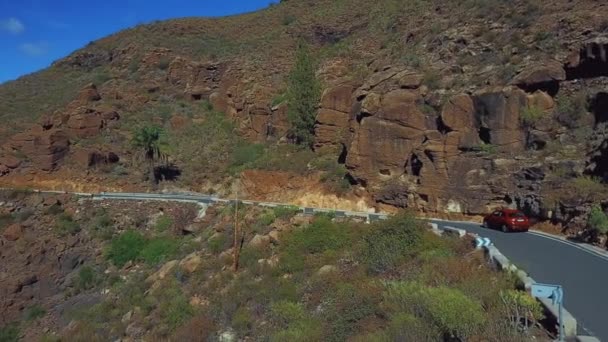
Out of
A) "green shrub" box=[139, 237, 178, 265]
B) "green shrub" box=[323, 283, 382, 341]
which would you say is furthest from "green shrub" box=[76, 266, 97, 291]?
"green shrub" box=[323, 283, 382, 341]

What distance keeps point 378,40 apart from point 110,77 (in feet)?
94.9

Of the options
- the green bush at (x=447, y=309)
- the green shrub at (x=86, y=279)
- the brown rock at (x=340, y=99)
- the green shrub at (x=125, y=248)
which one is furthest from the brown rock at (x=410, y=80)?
the green bush at (x=447, y=309)

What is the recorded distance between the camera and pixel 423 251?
15539 mm

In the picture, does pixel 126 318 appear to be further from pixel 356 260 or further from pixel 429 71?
pixel 429 71

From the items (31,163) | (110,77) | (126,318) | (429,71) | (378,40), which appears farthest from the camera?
(110,77)

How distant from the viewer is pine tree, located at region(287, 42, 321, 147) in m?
38.9

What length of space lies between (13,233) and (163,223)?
856 centimetres

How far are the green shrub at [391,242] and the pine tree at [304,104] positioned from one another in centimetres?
2136

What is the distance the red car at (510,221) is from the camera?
20.3 metres

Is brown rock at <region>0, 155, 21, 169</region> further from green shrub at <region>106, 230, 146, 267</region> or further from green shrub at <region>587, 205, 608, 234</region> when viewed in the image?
green shrub at <region>587, 205, 608, 234</region>

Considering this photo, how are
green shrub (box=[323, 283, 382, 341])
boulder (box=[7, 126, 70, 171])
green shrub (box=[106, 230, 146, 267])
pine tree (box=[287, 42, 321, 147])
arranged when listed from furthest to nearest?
1. pine tree (box=[287, 42, 321, 147])
2. boulder (box=[7, 126, 70, 171])
3. green shrub (box=[106, 230, 146, 267])
4. green shrub (box=[323, 283, 382, 341])

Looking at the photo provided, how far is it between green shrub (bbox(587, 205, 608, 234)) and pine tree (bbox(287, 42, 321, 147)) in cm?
2356

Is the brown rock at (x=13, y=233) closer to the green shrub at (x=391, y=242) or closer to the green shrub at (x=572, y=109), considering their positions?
the green shrub at (x=391, y=242)

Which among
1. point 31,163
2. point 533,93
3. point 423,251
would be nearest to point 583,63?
point 533,93
